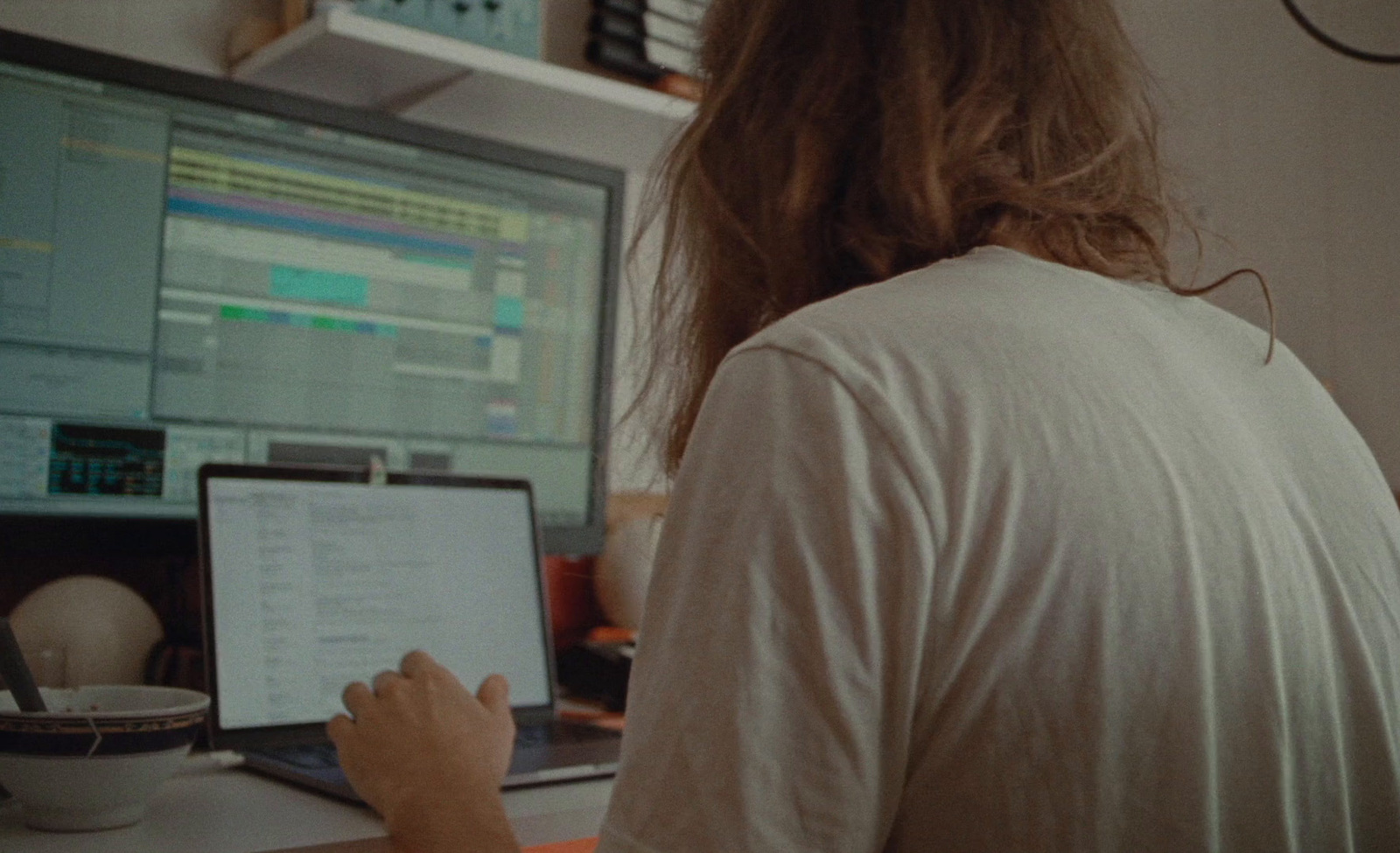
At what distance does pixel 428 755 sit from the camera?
771mm

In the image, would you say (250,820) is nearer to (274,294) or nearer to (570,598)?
(274,294)

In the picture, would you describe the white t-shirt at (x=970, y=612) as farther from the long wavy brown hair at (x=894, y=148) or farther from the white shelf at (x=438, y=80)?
the white shelf at (x=438, y=80)

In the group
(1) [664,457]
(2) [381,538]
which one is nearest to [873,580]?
(1) [664,457]

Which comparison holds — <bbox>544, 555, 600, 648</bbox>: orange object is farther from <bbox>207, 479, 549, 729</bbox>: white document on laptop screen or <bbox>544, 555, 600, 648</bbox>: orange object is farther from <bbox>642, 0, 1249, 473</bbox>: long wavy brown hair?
<bbox>642, 0, 1249, 473</bbox>: long wavy brown hair

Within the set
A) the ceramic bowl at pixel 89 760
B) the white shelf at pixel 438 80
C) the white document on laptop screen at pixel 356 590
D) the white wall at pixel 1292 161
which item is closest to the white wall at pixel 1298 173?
the white wall at pixel 1292 161

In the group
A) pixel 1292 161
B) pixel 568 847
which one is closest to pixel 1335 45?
pixel 1292 161

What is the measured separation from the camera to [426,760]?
77 centimetres

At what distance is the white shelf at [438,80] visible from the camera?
4.00ft

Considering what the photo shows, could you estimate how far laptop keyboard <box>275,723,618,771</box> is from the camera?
3.20ft

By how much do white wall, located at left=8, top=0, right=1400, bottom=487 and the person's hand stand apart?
64.7 inches

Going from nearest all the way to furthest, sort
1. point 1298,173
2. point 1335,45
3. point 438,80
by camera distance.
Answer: point 438,80 → point 1335,45 → point 1298,173

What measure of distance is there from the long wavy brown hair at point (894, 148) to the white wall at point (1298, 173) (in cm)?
154

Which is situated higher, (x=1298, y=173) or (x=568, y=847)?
(x=1298, y=173)

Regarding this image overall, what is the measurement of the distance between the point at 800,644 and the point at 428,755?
15.1 inches
